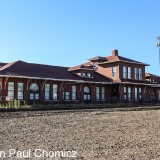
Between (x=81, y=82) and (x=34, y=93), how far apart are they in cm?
626

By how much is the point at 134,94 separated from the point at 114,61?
221 inches

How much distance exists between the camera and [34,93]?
34.0 meters

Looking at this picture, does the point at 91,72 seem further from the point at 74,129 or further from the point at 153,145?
the point at 153,145

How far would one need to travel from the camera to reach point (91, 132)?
448 inches

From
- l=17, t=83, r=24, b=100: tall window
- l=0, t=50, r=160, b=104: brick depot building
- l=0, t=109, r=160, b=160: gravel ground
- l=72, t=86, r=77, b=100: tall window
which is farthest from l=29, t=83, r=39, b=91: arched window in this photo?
l=0, t=109, r=160, b=160: gravel ground

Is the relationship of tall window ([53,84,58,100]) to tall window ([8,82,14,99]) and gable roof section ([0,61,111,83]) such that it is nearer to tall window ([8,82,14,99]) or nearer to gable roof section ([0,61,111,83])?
gable roof section ([0,61,111,83])

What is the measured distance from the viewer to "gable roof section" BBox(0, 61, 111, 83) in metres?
32.0

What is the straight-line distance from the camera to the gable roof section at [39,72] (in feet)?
105

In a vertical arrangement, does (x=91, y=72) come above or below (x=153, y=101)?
above

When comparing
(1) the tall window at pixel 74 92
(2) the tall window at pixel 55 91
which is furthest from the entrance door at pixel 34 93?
(1) the tall window at pixel 74 92

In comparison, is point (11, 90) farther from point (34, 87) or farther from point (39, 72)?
point (39, 72)

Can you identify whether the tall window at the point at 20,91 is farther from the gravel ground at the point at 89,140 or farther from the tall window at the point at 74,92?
the gravel ground at the point at 89,140

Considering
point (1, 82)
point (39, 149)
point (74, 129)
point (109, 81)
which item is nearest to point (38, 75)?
point (1, 82)

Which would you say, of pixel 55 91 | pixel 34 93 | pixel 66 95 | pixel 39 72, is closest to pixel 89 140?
pixel 34 93
